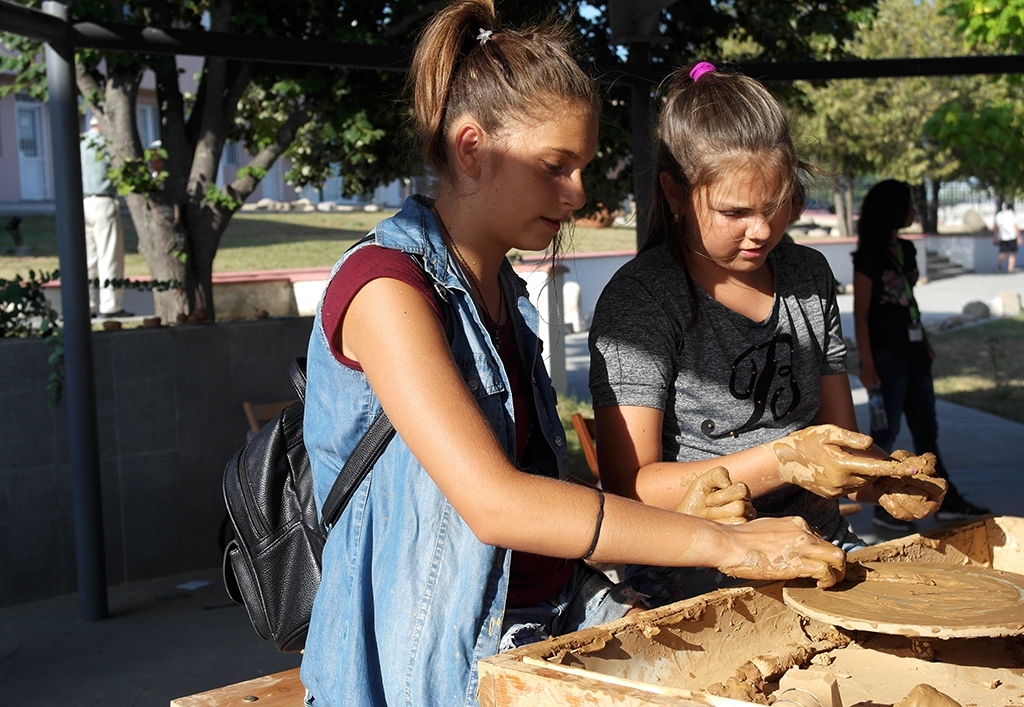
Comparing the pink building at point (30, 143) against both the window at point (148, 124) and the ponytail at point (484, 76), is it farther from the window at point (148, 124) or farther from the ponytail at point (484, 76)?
the ponytail at point (484, 76)

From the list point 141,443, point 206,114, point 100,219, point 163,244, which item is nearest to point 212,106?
point 206,114

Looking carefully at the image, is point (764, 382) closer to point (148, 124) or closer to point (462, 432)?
point (462, 432)

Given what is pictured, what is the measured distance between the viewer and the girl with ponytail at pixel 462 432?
1332 millimetres

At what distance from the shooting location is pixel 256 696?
6.29 feet

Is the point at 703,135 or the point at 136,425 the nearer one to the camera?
the point at 703,135

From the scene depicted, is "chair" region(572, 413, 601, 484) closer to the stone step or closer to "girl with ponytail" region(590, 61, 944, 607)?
"girl with ponytail" region(590, 61, 944, 607)

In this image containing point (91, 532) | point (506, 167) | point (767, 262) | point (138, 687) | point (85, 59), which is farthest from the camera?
point (85, 59)

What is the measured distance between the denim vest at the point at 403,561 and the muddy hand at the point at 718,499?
39 cm

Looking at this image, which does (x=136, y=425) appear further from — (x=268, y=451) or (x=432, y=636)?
(x=432, y=636)

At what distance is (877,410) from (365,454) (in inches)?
170

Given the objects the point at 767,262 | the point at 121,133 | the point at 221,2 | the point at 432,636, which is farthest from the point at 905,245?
the point at 432,636

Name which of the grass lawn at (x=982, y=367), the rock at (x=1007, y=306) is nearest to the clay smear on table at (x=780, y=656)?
the grass lawn at (x=982, y=367)

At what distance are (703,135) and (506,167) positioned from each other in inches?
24.2

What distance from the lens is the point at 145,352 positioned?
4.49m
